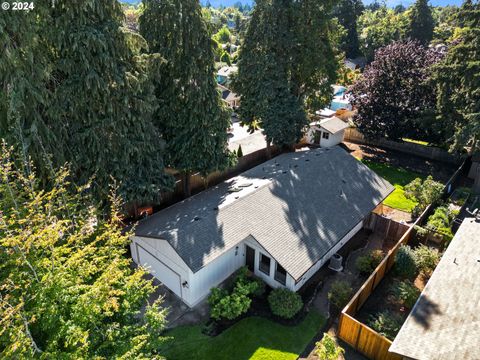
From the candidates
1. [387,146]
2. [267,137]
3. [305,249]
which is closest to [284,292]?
[305,249]

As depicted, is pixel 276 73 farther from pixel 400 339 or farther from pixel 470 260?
pixel 400 339

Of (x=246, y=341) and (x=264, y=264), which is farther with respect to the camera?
(x=264, y=264)

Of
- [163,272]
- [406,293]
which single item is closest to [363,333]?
[406,293]

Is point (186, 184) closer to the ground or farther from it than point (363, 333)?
farther from it

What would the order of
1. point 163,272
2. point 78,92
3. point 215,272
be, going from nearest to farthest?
point 78,92 → point 215,272 → point 163,272

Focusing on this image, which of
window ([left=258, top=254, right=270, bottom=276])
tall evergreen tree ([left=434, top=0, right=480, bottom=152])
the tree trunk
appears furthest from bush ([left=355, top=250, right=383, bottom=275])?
tall evergreen tree ([left=434, top=0, right=480, bottom=152])

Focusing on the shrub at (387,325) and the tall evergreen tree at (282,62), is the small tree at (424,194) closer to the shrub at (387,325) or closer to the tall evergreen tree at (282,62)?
the tall evergreen tree at (282,62)

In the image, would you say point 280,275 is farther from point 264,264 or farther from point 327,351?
point 327,351
